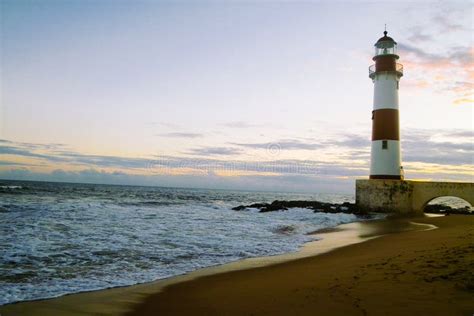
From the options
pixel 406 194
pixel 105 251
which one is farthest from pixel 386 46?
pixel 105 251

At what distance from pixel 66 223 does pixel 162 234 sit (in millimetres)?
4280

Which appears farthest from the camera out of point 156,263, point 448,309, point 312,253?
point 312,253

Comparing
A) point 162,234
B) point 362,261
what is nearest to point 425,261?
point 362,261

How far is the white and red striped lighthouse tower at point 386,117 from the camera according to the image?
22.5 m

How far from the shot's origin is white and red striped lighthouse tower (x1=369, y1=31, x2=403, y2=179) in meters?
22.5

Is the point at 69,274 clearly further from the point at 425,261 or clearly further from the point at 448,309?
the point at 425,261

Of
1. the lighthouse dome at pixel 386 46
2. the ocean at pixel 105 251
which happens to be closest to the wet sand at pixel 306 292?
the ocean at pixel 105 251

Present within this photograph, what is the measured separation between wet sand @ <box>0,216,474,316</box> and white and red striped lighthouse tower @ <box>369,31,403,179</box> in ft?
53.7

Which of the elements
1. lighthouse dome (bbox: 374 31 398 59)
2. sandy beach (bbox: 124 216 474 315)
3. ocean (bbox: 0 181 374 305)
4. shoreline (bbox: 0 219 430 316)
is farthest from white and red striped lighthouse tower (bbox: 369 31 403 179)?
shoreline (bbox: 0 219 430 316)

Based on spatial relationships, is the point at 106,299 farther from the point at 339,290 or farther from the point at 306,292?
the point at 339,290

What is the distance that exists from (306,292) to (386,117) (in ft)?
65.2

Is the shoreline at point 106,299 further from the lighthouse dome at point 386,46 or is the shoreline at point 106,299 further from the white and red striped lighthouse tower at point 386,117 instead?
the lighthouse dome at point 386,46

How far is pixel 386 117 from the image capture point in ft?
73.8

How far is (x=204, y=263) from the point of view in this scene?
788 centimetres
